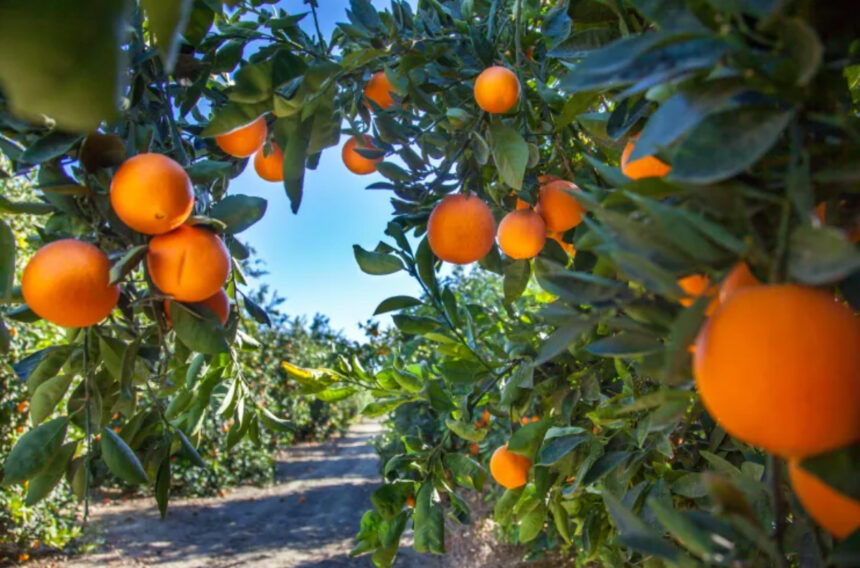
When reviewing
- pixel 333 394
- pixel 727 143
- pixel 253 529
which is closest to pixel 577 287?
pixel 727 143

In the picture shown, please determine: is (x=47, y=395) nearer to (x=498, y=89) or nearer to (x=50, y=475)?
(x=50, y=475)

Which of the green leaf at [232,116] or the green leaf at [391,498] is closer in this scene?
the green leaf at [232,116]

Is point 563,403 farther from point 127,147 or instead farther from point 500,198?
point 127,147

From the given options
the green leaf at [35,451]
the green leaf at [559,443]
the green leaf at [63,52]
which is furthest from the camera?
the green leaf at [559,443]

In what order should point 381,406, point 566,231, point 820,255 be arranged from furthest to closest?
1. point 381,406
2. point 566,231
3. point 820,255

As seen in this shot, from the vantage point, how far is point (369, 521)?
126cm

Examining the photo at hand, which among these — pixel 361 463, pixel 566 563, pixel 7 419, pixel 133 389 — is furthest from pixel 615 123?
pixel 361 463

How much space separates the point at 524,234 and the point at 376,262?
30 cm

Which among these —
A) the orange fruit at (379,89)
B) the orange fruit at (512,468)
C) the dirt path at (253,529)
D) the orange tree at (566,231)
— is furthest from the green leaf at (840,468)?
the dirt path at (253,529)

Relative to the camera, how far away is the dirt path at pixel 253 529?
5414 millimetres

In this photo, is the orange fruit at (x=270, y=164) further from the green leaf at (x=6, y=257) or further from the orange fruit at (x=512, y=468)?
the orange fruit at (x=512, y=468)

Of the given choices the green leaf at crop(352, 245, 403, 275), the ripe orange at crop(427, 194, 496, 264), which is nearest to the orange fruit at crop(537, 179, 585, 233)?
the ripe orange at crop(427, 194, 496, 264)

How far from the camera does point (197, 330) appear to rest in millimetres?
823

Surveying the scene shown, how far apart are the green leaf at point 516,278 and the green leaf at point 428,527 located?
0.47 m
